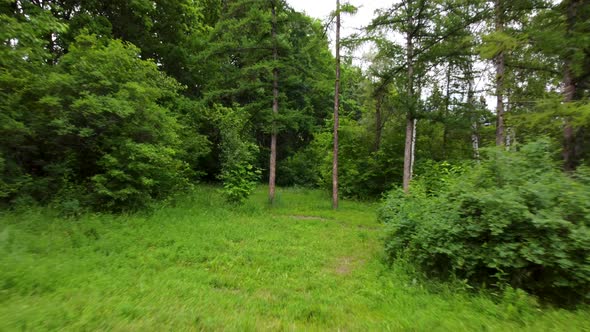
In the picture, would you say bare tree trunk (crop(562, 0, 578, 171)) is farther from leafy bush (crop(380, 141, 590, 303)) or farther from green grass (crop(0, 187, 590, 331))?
green grass (crop(0, 187, 590, 331))

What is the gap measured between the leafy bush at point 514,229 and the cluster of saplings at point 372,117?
0.08ft

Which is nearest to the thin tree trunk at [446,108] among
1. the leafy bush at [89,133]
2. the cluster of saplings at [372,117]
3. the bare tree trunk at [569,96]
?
the cluster of saplings at [372,117]

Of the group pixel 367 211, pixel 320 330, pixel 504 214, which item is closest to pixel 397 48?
pixel 367 211

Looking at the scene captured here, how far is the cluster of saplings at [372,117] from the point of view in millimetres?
4965

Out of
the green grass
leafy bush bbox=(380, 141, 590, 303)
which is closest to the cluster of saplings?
leafy bush bbox=(380, 141, 590, 303)

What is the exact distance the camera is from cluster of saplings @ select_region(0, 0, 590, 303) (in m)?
4.96

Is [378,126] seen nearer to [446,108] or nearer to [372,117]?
[372,117]

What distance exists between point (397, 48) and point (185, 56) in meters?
12.8

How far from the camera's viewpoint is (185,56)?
64.1 feet

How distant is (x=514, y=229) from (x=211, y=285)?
16.2ft

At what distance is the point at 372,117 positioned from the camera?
22.9 metres

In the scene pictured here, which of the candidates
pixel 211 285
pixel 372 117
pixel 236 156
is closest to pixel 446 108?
pixel 372 117

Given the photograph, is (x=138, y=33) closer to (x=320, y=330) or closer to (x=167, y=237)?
(x=167, y=237)

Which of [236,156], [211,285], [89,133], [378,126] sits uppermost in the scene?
[378,126]
